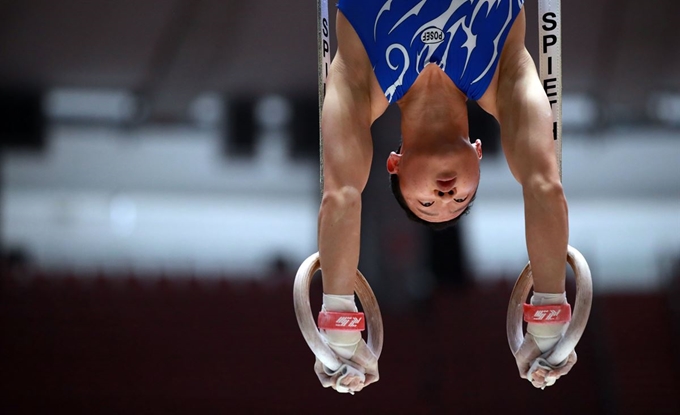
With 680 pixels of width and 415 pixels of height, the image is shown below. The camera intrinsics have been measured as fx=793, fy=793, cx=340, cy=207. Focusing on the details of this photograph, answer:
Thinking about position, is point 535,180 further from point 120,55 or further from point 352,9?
Answer: point 120,55

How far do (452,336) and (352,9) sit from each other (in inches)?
200

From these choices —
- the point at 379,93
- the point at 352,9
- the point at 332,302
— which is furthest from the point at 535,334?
the point at 352,9

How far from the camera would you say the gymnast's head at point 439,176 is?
3045mm

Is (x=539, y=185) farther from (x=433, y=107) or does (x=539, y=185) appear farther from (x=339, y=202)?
(x=339, y=202)

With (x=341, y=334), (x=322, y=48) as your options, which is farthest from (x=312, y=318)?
(x=322, y=48)

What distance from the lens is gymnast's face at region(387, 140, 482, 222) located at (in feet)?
9.99

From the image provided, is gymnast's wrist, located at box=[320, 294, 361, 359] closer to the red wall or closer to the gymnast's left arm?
the gymnast's left arm

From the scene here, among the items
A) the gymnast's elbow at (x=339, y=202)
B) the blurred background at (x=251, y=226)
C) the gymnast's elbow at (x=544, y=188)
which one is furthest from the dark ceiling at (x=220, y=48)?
the gymnast's elbow at (x=544, y=188)

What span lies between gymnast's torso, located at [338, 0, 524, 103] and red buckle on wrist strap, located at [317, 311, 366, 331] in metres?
0.97

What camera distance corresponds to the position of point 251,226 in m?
8.24

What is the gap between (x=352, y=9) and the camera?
10.3 ft

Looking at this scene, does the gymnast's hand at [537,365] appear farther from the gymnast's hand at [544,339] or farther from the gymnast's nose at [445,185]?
the gymnast's nose at [445,185]

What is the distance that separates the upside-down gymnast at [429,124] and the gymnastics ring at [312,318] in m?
0.05

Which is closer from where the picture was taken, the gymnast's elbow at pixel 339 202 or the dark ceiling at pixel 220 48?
the gymnast's elbow at pixel 339 202
